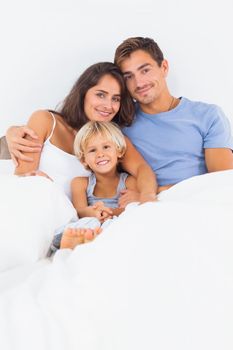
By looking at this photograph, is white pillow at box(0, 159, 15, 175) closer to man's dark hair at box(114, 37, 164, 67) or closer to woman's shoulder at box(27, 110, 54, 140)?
woman's shoulder at box(27, 110, 54, 140)

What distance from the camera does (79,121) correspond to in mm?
1709

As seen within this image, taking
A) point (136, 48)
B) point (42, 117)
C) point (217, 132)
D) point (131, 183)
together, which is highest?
point (136, 48)

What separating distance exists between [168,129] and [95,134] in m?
0.31

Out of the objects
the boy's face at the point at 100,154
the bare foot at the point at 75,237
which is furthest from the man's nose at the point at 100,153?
the bare foot at the point at 75,237

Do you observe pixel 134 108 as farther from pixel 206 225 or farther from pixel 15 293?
pixel 15 293

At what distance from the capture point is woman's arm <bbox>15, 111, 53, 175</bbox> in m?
1.54

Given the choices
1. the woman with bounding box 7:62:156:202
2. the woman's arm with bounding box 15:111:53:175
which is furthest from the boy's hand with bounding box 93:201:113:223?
the woman's arm with bounding box 15:111:53:175

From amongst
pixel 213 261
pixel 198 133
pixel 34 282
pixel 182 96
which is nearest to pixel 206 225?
pixel 213 261

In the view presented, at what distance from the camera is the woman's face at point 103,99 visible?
1664 millimetres

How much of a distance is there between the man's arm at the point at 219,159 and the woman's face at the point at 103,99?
0.37m

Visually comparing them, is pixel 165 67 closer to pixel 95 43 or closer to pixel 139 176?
pixel 95 43

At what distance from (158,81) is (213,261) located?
3.66 ft

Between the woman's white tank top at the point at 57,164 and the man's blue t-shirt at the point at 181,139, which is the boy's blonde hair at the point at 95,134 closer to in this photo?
the woman's white tank top at the point at 57,164

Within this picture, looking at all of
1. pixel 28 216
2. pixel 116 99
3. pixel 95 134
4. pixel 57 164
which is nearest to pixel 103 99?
pixel 116 99
